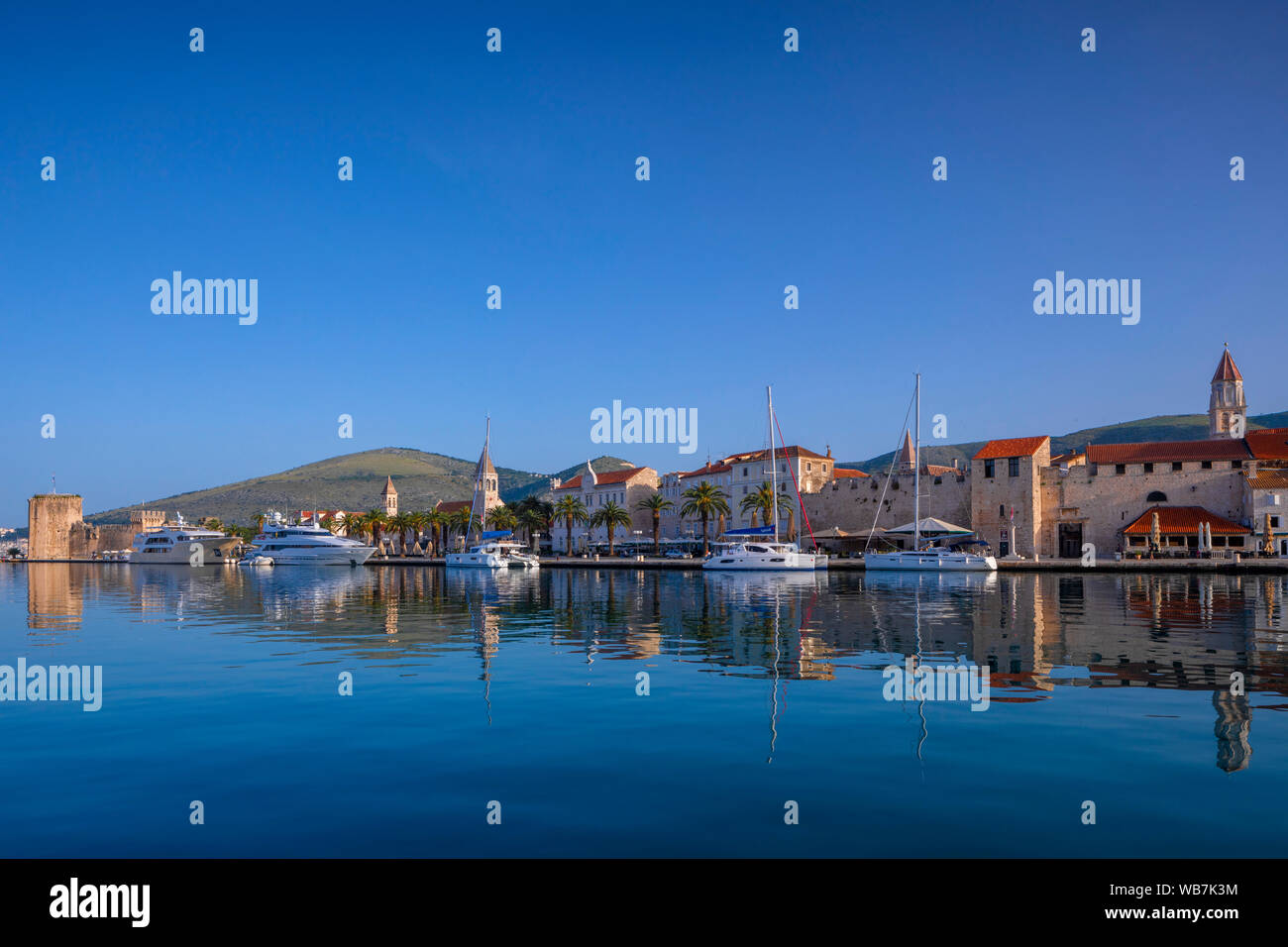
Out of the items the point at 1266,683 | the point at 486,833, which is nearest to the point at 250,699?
the point at 486,833

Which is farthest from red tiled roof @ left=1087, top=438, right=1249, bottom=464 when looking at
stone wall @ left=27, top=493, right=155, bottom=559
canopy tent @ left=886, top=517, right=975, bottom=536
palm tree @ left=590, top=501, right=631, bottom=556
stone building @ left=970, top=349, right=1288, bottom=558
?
stone wall @ left=27, top=493, right=155, bottom=559

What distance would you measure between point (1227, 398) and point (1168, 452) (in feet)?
76.0

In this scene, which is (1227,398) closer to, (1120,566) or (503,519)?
(1120,566)

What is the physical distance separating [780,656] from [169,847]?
12168 mm

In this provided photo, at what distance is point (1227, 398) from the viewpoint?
8362 centimetres

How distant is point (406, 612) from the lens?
29.3 metres

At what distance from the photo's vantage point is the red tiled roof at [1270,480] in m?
60.1

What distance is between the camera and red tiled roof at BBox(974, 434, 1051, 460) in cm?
7012

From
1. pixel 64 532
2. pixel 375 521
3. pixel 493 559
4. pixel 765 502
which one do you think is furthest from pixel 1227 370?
pixel 64 532

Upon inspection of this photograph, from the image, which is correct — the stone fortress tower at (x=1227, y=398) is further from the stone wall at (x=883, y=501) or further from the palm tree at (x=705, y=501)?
the palm tree at (x=705, y=501)

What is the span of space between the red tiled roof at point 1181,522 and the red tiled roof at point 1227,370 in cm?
2586

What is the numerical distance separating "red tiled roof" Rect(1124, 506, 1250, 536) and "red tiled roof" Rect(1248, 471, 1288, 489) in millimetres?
3080
